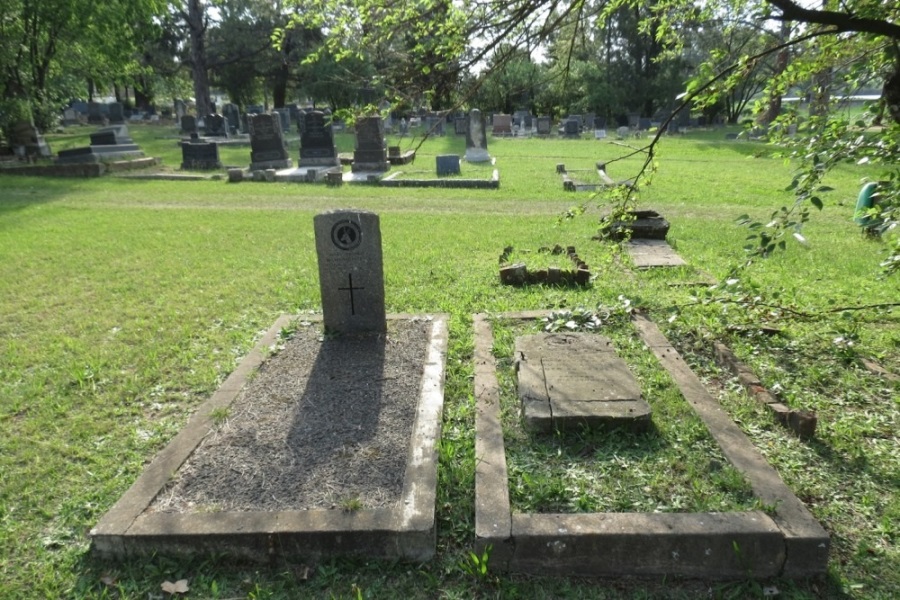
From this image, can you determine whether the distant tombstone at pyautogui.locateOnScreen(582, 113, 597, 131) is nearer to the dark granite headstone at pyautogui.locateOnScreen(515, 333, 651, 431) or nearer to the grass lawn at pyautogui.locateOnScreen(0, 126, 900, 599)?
the grass lawn at pyautogui.locateOnScreen(0, 126, 900, 599)

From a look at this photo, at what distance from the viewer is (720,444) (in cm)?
311

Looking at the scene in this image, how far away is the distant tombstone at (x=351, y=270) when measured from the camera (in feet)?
15.2

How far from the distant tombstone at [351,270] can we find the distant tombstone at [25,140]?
18798 mm

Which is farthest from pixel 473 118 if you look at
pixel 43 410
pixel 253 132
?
pixel 43 410

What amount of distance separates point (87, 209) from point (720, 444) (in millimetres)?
11989

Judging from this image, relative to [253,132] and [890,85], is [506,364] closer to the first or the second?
[890,85]

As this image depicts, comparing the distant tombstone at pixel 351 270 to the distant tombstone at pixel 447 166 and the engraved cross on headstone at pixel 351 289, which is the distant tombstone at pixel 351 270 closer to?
the engraved cross on headstone at pixel 351 289

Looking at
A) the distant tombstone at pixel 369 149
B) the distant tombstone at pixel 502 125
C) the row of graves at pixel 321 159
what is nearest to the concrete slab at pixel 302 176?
the row of graves at pixel 321 159

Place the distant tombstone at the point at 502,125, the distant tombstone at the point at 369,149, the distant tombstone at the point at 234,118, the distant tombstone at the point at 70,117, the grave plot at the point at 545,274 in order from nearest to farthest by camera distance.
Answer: the grave plot at the point at 545,274 < the distant tombstone at the point at 369,149 < the distant tombstone at the point at 234,118 < the distant tombstone at the point at 502,125 < the distant tombstone at the point at 70,117

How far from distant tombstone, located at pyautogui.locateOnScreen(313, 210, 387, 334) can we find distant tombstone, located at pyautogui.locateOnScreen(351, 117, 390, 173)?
1221cm

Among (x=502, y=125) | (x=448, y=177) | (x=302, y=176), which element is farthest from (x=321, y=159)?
(x=502, y=125)

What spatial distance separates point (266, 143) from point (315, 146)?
1.39m

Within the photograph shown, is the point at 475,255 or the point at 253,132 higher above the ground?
the point at 253,132

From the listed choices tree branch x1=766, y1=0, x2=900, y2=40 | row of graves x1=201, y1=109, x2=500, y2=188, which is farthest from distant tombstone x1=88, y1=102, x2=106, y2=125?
tree branch x1=766, y1=0, x2=900, y2=40
